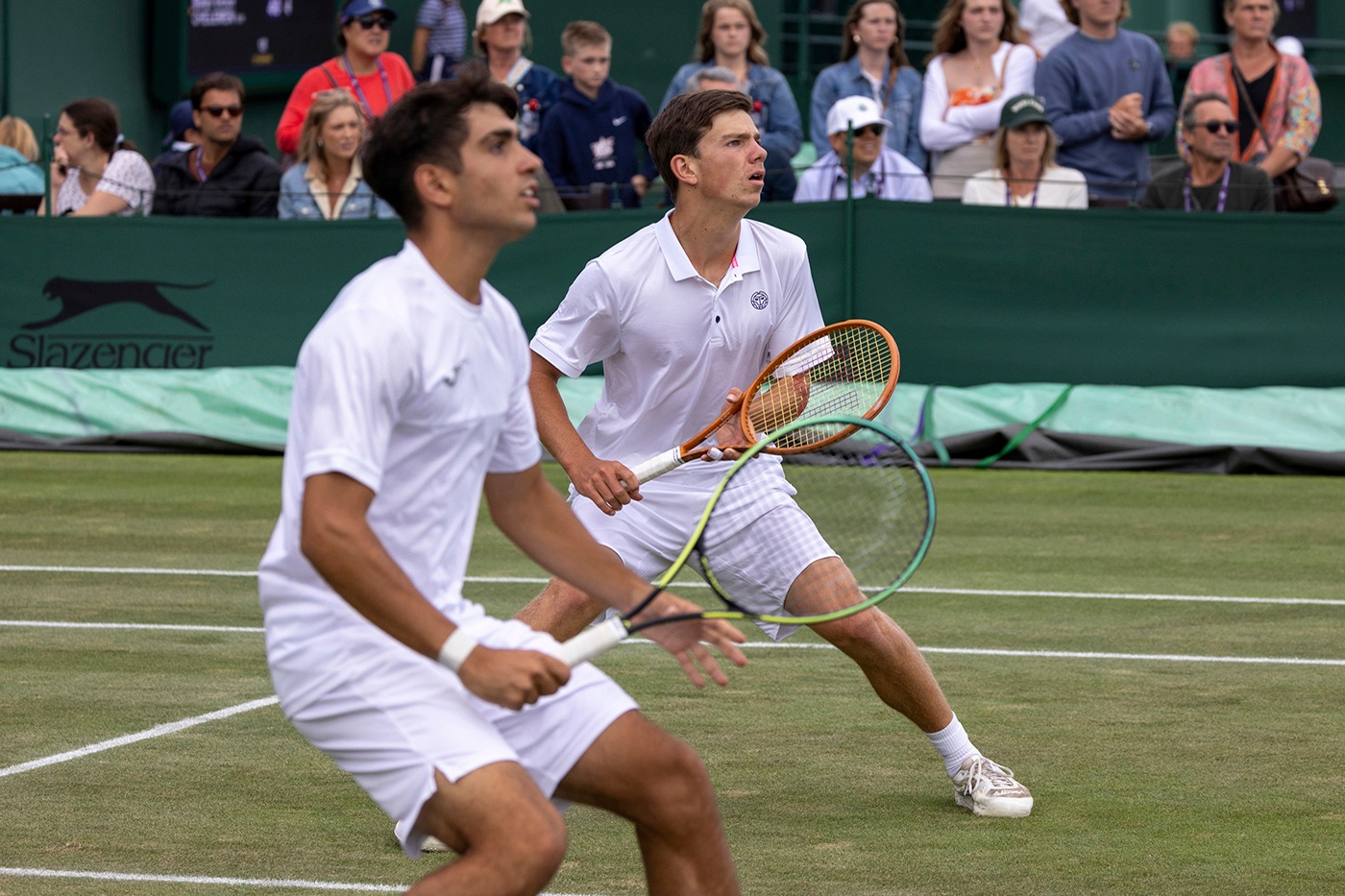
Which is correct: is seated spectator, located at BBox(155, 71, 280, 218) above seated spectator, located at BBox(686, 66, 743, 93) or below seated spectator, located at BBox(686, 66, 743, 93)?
below

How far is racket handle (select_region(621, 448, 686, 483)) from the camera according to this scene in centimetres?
514

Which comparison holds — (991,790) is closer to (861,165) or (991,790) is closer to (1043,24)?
(861,165)

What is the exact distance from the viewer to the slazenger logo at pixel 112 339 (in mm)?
13711

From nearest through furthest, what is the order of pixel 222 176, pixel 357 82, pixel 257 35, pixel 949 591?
pixel 949 591 < pixel 222 176 < pixel 357 82 < pixel 257 35

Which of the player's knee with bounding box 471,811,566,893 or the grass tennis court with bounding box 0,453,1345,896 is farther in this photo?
the grass tennis court with bounding box 0,453,1345,896

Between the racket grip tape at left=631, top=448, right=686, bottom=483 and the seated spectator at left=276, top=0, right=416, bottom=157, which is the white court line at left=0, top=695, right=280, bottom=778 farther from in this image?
the seated spectator at left=276, top=0, right=416, bottom=157

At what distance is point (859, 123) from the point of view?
496 inches

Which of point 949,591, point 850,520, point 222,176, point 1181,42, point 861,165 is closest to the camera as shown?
point 850,520

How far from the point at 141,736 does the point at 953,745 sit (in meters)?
2.55

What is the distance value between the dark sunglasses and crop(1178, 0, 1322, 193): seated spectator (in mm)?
587

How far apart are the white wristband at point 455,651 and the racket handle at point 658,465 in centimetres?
198

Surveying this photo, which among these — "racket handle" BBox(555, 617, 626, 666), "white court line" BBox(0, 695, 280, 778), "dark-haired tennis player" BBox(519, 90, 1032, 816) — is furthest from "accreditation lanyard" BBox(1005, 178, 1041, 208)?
"racket handle" BBox(555, 617, 626, 666)

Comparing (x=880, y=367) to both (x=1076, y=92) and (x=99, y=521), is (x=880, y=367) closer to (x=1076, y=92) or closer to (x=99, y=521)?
(x=99, y=521)

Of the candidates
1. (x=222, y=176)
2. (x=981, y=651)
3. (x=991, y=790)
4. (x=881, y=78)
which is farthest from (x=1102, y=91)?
(x=991, y=790)
